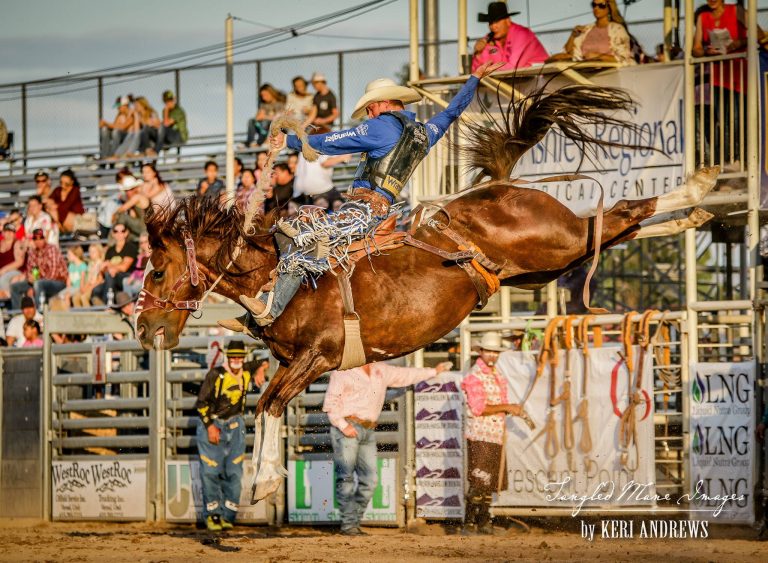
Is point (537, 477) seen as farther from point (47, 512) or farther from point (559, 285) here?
point (47, 512)

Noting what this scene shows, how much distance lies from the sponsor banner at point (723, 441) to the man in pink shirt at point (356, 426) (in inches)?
100

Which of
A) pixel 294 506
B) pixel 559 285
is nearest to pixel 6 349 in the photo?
pixel 294 506

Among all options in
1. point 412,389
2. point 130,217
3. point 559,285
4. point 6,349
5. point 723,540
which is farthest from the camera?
point 130,217

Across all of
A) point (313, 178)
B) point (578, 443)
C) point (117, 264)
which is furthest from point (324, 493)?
point (117, 264)

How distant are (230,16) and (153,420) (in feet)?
21.3

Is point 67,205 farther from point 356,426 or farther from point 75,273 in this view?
point 356,426

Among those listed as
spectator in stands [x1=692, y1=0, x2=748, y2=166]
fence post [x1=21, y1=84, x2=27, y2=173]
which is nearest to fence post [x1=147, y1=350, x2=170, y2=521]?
spectator in stands [x1=692, y1=0, x2=748, y2=166]

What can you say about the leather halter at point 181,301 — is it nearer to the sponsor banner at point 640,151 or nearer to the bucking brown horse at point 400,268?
the bucking brown horse at point 400,268

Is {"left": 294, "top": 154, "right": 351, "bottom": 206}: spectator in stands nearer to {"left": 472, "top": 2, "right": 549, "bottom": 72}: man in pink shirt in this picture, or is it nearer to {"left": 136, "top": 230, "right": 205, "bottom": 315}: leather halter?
{"left": 472, "top": 2, "right": 549, "bottom": 72}: man in pink shirt

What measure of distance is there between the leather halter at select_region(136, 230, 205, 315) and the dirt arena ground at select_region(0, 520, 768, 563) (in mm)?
2234

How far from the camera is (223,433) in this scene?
38.4 ft

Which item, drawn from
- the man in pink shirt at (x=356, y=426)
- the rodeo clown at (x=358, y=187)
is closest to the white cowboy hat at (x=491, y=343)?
the man in pink shirt at (x=356, y=426)

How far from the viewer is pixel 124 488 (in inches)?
503

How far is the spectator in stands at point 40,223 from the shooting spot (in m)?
16.4
